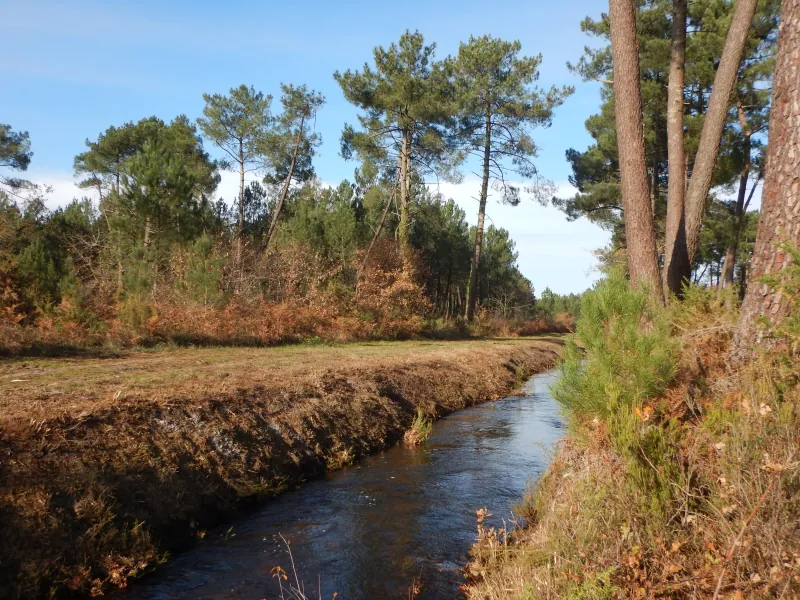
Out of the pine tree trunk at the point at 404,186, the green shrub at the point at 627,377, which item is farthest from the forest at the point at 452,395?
the pine tree trunk at the point at 404,186

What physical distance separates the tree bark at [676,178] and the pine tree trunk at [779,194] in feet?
12.4

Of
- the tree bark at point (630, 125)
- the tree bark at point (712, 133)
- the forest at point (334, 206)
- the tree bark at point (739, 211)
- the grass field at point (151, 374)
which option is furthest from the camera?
the tree bark at point (739, 211)

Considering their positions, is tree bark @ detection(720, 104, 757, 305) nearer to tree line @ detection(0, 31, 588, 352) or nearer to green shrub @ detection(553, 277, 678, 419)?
tree line @ detection(0, 31, 588, 352)

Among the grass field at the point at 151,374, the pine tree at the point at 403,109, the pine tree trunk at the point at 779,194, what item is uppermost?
the pine tree at the point at 403,109

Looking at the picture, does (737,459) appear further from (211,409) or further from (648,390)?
(211,409)

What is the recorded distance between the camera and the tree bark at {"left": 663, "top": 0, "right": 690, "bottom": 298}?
31.8 ft

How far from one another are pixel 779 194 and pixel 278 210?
27025mm

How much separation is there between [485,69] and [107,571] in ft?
89.2

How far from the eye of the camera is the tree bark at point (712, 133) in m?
9.59

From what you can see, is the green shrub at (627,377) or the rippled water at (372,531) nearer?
the green shrub at (627,377)

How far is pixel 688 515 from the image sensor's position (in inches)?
149

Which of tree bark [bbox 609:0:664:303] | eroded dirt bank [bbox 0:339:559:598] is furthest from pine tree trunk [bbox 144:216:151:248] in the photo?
tree bark [bbox 609:0:664:303]

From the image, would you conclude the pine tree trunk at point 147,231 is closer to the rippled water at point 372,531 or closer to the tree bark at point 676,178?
the rippled water at point 372,531

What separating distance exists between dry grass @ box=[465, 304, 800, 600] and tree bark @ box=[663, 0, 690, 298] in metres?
4.89
